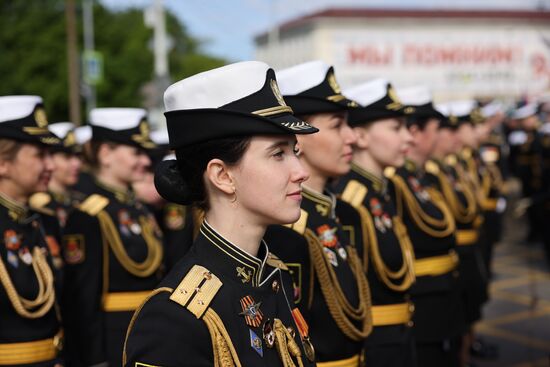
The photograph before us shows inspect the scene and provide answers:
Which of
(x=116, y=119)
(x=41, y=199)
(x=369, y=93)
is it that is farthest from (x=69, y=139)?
(x=369, y=93)

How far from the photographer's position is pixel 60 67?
4612 cm

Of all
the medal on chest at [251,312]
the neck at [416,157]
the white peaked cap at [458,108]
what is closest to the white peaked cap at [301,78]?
the medal on chest at [251,312]

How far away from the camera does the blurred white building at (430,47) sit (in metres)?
57.1

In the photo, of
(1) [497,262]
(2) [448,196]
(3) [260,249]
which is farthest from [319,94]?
(1) [497,262]

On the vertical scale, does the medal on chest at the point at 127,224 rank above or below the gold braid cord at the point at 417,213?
below

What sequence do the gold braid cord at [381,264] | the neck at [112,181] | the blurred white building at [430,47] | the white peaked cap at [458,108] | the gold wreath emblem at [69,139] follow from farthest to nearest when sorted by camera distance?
the blurred white building at [430,47] < the white peaked cap at [458,108] < the gold wreath emblem at [69,139] < the neck at [112,181] < the gold braid cord at [381,264]

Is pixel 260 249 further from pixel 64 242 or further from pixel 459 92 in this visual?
pixel 459 92

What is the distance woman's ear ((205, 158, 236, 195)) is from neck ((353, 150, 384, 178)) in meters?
2.44

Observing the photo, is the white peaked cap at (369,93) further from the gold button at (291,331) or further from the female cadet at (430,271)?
the gold button at (291,331)

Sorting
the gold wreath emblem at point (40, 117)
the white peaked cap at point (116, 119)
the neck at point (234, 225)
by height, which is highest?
the neck at point (234, 225)

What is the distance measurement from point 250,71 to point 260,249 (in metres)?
0.57

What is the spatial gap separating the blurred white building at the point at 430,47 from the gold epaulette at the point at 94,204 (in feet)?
166

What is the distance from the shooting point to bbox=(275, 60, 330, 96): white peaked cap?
388 centimetres

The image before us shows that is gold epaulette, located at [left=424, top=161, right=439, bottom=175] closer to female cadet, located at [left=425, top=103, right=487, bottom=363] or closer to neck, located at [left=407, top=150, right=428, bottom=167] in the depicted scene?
female cadet, located at [left=425, top=103, right=487, bottom=363]
